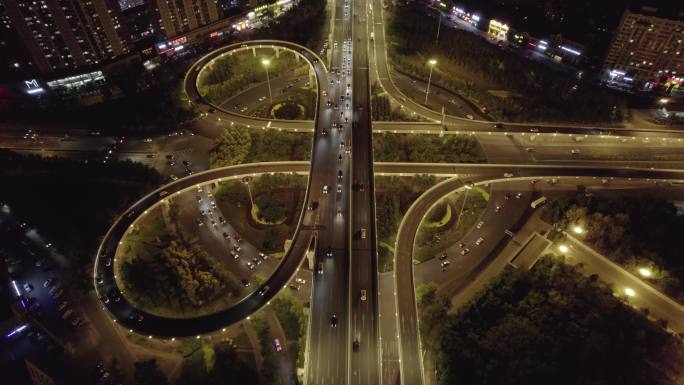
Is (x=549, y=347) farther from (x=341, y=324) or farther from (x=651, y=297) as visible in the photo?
(x=341, y=324)

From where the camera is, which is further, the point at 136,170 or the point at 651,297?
the point at 136,170

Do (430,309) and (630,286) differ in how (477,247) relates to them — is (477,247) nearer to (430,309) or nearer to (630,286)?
(430,309)

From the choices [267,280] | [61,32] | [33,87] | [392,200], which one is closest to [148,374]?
[267,280]

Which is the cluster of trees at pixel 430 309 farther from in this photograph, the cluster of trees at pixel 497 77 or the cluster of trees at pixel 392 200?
the cluster of trees at pixel 497 77

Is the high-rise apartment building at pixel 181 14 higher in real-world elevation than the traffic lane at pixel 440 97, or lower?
higher

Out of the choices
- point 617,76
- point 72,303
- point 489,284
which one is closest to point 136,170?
point 72,303

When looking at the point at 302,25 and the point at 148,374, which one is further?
the point at 302,25

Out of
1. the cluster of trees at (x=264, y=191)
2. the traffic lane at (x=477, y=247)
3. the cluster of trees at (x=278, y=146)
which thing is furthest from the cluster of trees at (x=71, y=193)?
the traffic lane at (x=477, y=247)
